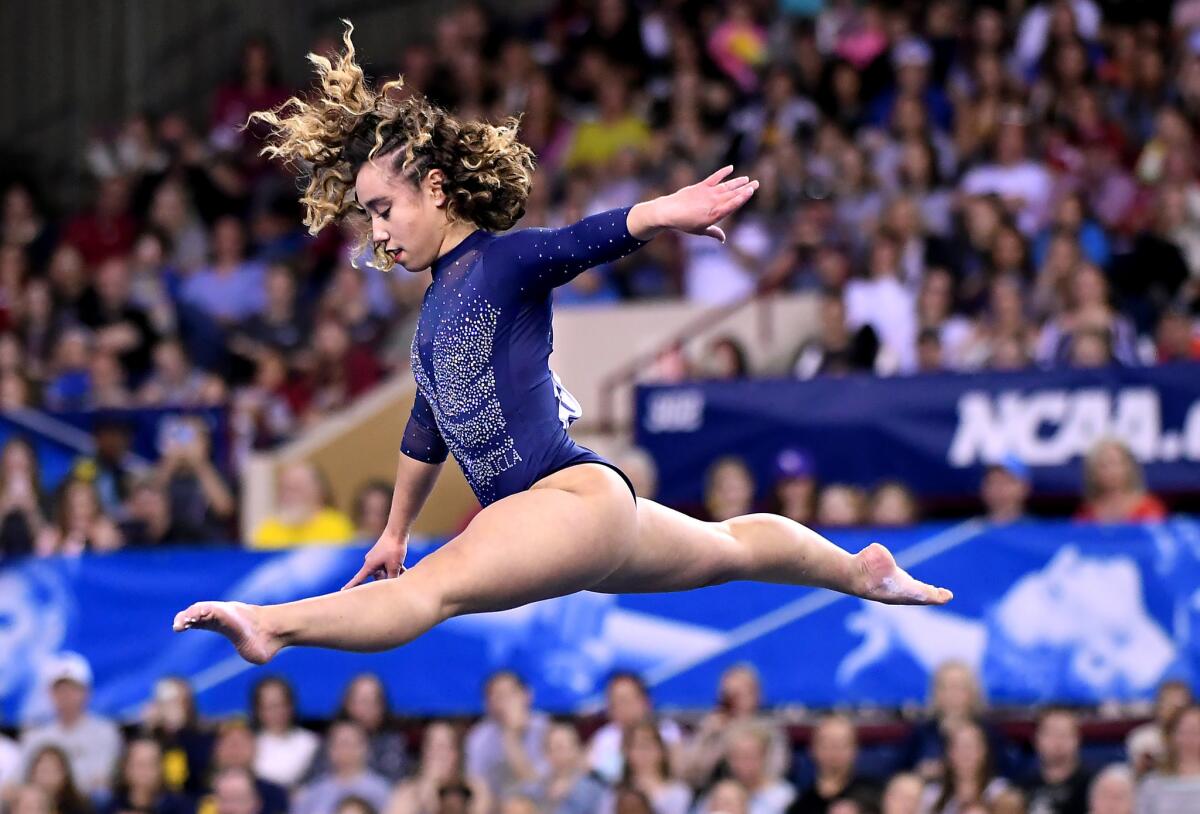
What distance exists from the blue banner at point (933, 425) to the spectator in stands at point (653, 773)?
1.84 m

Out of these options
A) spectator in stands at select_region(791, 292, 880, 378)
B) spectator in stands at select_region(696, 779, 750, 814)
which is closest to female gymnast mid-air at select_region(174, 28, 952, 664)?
spectator in stands at select_region(696, 779, 750, 814)

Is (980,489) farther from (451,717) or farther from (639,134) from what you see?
(639,134)

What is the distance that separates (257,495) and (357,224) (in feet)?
21.5

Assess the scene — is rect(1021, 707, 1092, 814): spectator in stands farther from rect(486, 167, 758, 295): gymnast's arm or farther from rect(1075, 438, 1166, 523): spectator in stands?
rect(486, 167, 758, 295): gymnast's arm

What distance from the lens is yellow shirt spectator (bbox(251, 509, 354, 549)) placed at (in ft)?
34.6

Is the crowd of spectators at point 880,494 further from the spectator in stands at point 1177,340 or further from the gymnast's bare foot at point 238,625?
the gymnast's bare foot at point 238,625

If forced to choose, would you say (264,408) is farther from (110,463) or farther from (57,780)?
(57,780)

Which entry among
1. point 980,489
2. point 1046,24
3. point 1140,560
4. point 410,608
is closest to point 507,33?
point 1046,24

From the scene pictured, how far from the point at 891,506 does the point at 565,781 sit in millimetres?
2024

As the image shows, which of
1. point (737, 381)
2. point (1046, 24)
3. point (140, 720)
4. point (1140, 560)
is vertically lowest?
point (1140, 560)

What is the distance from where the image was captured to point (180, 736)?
31.5ft

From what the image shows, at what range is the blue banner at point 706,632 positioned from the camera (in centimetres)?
886

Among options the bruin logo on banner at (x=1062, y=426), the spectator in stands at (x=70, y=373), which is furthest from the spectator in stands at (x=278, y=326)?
the bruin logo on banner at (x=1062, y=426)

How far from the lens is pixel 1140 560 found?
348 inches
